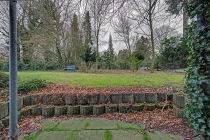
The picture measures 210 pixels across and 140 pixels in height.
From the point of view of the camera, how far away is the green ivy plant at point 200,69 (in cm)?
129

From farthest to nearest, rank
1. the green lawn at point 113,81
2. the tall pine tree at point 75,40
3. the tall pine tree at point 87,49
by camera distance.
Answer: the tall pine tree at point 87,49 → the tall pine tree at point 75,40 → the green lawn at point 113,81

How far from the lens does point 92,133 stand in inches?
73.0

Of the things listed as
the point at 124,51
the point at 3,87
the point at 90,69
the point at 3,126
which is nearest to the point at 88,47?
the point at 90,69

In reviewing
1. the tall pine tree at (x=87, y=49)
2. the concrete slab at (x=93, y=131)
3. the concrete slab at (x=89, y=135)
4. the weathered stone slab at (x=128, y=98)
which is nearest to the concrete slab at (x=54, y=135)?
the concrete slab at (x=93, y=131)

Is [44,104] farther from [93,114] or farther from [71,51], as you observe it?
[71,51]

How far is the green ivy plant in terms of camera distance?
1.29 metres

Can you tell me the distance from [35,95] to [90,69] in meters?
8.74

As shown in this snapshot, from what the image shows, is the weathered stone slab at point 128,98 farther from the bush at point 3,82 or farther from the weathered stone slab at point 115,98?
the bush at point 3,82

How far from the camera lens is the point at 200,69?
1.32 meters

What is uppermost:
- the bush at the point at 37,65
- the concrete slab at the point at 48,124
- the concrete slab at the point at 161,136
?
the bush at the point at 37,65

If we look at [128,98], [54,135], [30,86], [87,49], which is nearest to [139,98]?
[128,98]

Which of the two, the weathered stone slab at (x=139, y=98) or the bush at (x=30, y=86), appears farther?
the bush at (x=30, y=86)

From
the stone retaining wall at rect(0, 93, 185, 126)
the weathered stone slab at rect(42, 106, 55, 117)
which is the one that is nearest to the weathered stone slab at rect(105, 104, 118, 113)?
the stone retaining wall at rect(0, 93, 185, 126)

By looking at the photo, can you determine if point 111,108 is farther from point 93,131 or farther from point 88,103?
point 93,131
